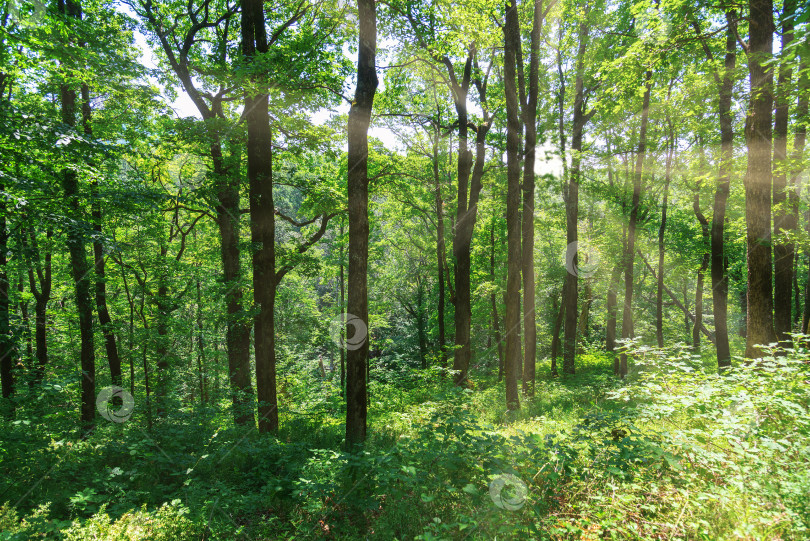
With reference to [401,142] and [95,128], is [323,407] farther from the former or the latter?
[401,142]

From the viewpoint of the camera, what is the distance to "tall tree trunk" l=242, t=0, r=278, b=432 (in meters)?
8.26

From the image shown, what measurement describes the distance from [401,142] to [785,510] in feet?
55.4

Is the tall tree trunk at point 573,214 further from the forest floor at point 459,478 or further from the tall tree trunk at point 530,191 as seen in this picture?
the forest floor at point 459,478

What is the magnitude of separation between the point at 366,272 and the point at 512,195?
5188mm

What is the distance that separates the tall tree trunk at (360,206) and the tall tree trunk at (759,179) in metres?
7.29

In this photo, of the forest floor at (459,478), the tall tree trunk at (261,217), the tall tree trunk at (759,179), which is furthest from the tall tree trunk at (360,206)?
the tall tree trunk at (759,179)

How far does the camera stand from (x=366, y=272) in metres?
6.60

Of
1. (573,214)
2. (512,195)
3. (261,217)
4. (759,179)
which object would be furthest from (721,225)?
(261,217)

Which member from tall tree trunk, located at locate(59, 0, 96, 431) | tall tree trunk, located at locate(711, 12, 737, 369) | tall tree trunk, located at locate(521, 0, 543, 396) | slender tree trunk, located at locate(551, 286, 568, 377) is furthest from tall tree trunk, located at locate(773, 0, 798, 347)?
tall tree trunk, located at locate(59, 0, 96, 431)

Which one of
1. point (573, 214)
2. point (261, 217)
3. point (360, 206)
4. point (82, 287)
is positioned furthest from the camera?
point (573, 214)

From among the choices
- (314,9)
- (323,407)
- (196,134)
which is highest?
(314,9)

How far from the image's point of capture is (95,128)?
1019cm

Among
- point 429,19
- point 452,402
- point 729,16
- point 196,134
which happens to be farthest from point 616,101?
point 196,134

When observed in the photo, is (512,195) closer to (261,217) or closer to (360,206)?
(360,206)
